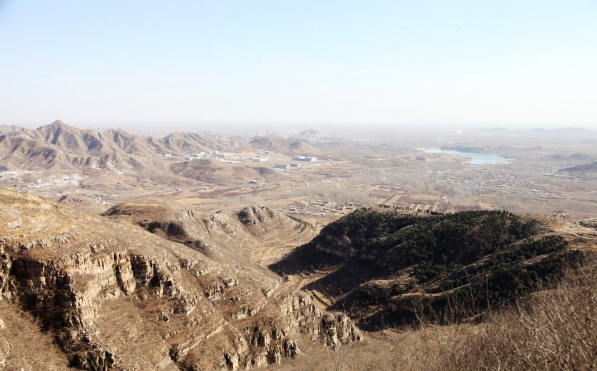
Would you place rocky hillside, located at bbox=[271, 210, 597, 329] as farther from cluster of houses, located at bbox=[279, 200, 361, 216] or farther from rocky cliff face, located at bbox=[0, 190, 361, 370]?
cluster of houses, located at bbox=[279, 200, 361, 216]

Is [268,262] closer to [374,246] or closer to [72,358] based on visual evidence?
[374,246]

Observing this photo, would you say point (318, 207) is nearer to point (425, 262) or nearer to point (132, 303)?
point (425, 262)

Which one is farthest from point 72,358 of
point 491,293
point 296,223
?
point 296,223

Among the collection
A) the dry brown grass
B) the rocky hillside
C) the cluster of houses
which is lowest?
the cluster of houses

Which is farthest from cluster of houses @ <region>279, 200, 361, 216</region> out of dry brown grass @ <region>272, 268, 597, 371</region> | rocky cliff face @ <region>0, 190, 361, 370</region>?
dry brown grass @ <region>272, 268, 597, 371</region>

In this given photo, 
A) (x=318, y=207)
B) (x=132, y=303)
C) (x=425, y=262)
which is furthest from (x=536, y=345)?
(x=318, y=207)

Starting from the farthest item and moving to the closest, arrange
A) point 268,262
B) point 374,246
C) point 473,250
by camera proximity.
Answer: point 268,262 → point 374,246 → point 473,250
